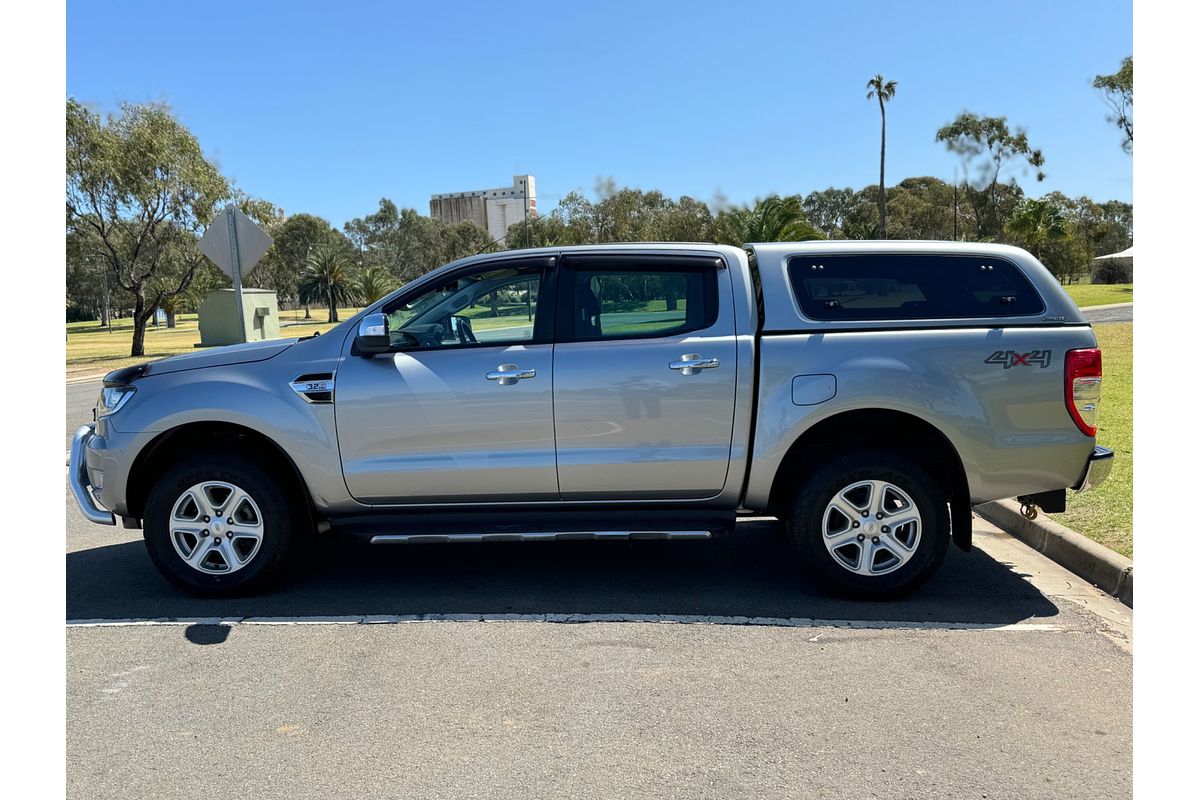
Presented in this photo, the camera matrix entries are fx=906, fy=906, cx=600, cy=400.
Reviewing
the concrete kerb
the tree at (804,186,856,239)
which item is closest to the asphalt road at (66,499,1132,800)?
the concrete kerb

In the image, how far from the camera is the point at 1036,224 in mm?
63500

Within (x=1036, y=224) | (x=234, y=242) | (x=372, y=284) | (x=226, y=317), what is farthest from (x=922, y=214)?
(x=234, y=242)

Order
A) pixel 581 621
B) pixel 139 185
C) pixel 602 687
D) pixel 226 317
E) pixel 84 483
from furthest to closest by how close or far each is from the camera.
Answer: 1. pixel 226 317
2. pixel 139 185
3. pixel 84 483
4. pixel 581 621
5. pixel 602 687

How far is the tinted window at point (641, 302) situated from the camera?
500 cm

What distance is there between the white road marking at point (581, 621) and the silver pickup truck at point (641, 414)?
293mm

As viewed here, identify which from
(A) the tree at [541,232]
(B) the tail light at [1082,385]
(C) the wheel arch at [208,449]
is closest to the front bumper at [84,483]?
(C) the wheel arch at [208,449]

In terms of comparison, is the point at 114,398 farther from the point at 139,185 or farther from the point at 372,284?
the point at 372,284

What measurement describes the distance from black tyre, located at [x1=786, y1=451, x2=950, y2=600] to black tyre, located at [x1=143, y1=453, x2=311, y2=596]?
284 cm

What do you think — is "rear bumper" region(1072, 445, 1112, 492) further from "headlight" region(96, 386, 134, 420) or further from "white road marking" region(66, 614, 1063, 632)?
"headlight" region(96, 386, 134, 420)

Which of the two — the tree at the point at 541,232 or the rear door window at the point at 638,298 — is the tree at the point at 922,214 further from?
the rear door window at the point at 638,298

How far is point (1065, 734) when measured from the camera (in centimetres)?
350

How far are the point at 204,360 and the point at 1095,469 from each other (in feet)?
16.2

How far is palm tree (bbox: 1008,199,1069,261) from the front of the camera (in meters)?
63.5

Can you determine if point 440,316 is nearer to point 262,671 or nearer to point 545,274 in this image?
point 545,274
